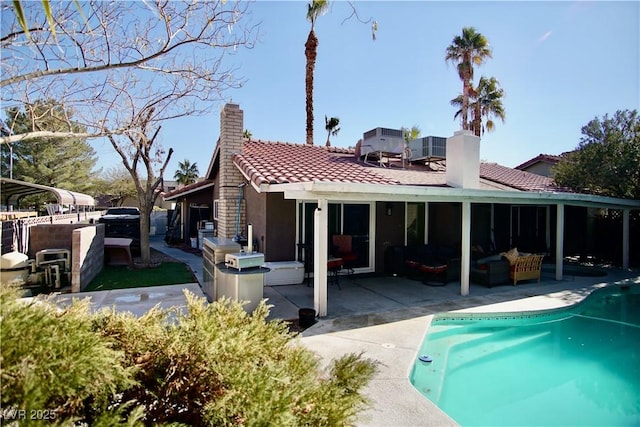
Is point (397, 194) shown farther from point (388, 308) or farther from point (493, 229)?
point (493, 229)

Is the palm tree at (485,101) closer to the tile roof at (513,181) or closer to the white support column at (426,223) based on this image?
the tile roof at (513,181)

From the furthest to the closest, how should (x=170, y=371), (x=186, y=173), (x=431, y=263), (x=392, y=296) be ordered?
1. (x=186, y=173)
2. (x=431, y=263)
3. (x=392, y=296)
4. (x=170, y=371)

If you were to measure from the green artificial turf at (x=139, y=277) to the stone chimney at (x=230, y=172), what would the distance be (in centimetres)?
224

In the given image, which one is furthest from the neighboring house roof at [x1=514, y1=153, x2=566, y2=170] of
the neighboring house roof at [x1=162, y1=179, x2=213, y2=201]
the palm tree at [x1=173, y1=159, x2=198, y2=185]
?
the palm tree at [x1=173, y1=159, x2=198, y2=185]

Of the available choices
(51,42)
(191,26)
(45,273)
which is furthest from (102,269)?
(191,26)

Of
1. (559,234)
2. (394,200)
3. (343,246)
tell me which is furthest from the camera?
(559,234)

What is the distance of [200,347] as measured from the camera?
8.73 ft

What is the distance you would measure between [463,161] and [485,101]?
77.0 ft

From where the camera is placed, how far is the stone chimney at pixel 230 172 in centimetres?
1212

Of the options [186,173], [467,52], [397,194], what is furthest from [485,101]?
[186,173]

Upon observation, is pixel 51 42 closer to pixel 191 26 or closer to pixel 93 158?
pixel 191 26

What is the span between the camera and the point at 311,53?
2480 cm

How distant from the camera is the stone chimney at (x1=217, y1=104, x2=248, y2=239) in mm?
12117

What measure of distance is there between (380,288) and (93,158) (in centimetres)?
3852
